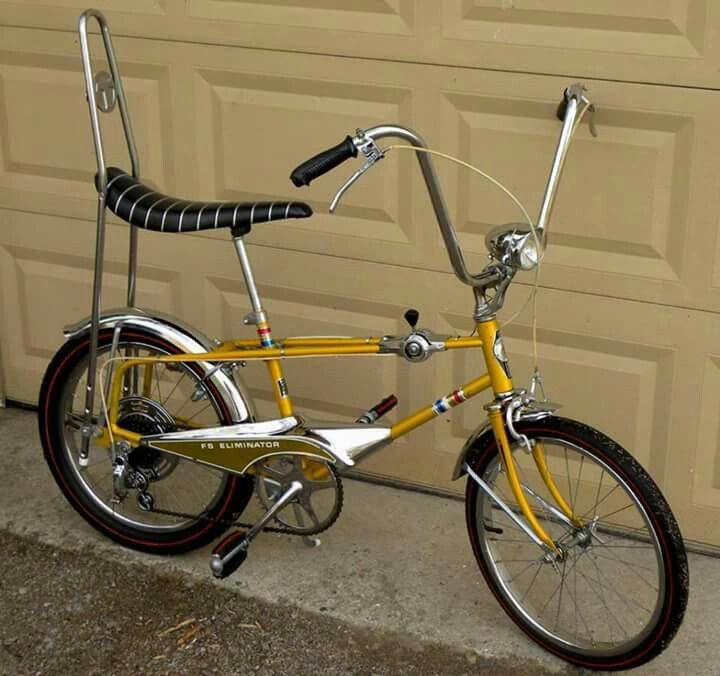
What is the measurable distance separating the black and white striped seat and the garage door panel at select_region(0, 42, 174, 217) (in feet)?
2.18

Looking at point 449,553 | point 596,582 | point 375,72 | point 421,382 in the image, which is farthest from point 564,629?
point 375,72

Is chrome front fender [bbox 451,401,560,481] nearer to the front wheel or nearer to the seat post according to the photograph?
the front wheel

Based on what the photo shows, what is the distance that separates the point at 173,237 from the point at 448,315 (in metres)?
0.92

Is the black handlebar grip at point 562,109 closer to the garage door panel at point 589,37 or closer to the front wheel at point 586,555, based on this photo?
the garage door panel at point 589,37

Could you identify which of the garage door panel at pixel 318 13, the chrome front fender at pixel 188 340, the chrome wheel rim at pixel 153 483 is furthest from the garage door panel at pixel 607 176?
the chrome wheel rim at pixel 153 483

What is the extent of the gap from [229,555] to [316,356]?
0.56 meters

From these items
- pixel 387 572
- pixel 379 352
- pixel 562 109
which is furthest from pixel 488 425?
pixel 562 109

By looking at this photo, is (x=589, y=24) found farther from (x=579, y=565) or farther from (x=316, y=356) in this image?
(x=579, y=565)

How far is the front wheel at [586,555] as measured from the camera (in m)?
2.92

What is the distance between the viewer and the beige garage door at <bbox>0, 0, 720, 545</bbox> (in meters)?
3.28

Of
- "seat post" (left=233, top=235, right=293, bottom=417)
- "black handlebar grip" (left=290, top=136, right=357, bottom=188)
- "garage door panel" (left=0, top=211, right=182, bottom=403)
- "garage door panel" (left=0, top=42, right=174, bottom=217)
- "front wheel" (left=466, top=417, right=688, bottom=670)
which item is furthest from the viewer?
"garage door panel" (left=0, top=211, right=182, bottom=403)

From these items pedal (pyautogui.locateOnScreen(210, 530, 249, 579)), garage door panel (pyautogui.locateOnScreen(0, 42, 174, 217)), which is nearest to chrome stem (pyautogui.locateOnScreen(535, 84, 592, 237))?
pedal (pyautogui.locateOnScreen(210, 530, 249, 579))

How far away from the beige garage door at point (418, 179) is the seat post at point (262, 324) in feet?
1.88

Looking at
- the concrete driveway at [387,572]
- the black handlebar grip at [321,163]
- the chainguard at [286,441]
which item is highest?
the black handlebar grip at [321,163]
